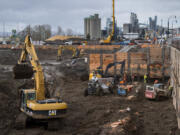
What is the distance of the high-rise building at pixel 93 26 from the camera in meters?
160

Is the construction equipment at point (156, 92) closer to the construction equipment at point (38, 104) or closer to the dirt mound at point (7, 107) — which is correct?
the construction equipment at point (38, 104)

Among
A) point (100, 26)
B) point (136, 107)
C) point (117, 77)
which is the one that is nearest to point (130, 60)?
point (117, 77)

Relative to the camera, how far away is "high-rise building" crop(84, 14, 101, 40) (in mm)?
160137

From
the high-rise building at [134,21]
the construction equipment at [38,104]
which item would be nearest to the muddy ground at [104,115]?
the construction equipment at [38,104]

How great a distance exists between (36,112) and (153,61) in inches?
848

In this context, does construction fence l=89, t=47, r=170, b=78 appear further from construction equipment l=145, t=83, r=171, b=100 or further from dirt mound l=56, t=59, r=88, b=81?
construction equipment l=145, t=83, r=171, b=100

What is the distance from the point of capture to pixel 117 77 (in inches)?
1417

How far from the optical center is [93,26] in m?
163

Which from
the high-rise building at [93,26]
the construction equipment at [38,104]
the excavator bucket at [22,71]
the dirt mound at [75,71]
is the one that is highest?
the high-rise building at [93,26]

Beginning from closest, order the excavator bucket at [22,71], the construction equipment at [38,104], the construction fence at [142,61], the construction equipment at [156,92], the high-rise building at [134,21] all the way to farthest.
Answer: the construction equipment at [38,104] < the excavator bucket at [22,71] < the construction equipment at [156,92] < the construction fence at [142,61] < the high-rise building at [134,21]

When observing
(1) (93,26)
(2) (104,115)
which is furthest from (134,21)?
(2) (104,115)

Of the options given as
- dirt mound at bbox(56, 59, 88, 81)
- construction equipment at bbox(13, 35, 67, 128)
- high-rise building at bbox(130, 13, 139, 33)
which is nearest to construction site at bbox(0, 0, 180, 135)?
construction equipment at bbox(13, 35, 67, 128)

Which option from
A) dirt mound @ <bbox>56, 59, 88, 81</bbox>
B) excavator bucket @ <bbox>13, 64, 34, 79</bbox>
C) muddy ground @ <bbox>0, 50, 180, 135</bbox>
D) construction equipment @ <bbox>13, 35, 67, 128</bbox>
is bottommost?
muddy ground @ <bbox>0, 50, 180, 135</bbox>

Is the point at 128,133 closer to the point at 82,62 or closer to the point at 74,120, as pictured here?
the point at 74,120
